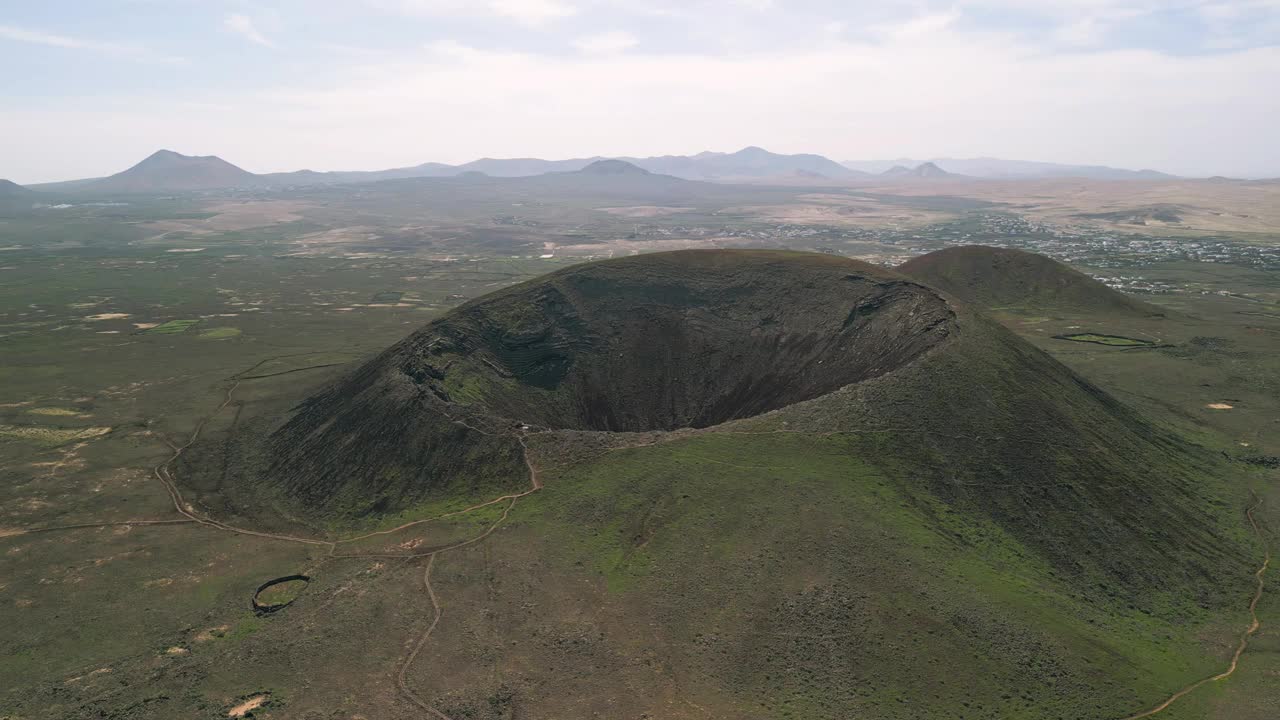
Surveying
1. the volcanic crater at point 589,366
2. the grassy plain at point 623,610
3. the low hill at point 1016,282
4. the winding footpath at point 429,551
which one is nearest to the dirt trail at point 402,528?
the winding footpath at point 429,551

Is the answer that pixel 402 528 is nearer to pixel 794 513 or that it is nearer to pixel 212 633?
pixel 212 633

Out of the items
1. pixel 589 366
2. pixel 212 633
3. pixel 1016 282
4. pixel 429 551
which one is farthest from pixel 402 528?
pixel 1016 282

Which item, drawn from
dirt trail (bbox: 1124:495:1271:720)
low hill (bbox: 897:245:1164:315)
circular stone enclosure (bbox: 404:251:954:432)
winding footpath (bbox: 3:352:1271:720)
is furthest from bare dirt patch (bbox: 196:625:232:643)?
low hill (bbox: 897:245:1164:315)

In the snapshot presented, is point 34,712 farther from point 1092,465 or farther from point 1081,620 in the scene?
point 1092,465

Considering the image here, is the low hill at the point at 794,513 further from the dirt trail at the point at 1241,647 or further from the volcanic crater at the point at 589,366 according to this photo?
the dirt trail at the point at 1241,647

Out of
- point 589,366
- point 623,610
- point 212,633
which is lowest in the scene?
point 212,633

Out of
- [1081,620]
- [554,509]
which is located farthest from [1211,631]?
[554,509]
